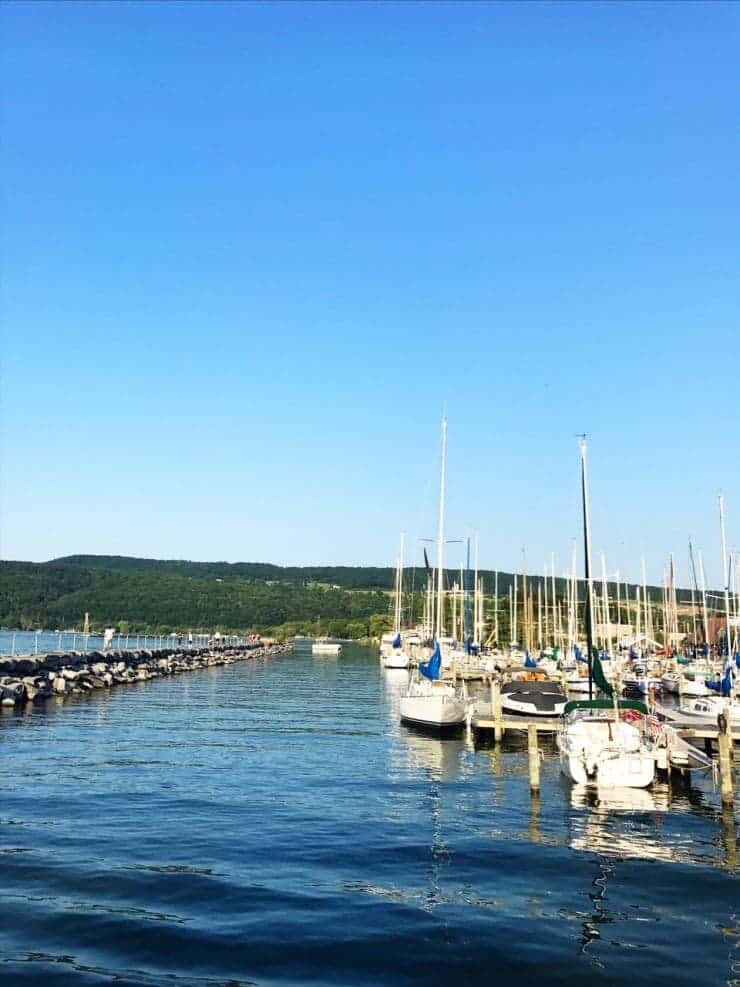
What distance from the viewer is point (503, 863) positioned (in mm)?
22141

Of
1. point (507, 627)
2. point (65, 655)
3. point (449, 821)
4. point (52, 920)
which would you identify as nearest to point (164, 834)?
point (52, 920)

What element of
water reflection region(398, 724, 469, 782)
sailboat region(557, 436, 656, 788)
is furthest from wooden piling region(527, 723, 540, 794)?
water reflection region(398, 724, 469, 782)

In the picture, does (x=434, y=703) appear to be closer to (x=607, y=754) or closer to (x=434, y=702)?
(x=434, y=702)

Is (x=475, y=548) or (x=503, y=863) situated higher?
(x=475, y=548)

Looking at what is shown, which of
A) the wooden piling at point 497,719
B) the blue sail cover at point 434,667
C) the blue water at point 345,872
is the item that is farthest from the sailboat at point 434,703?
the blue water at point 345,872

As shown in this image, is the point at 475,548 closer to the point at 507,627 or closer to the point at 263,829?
the point at 507,627

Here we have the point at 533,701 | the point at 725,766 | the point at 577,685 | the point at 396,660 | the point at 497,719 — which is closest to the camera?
the point at 725,766

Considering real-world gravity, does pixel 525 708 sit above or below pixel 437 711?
below

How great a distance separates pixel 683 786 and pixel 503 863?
14.4 meters

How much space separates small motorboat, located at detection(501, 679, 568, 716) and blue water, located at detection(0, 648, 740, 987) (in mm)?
11653

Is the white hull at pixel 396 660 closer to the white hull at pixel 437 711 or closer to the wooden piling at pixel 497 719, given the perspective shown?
the white hull at pixel 437 711

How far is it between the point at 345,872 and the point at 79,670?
56699mm

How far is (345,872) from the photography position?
2097 cm

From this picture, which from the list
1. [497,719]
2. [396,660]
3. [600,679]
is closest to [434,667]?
[497,719]
